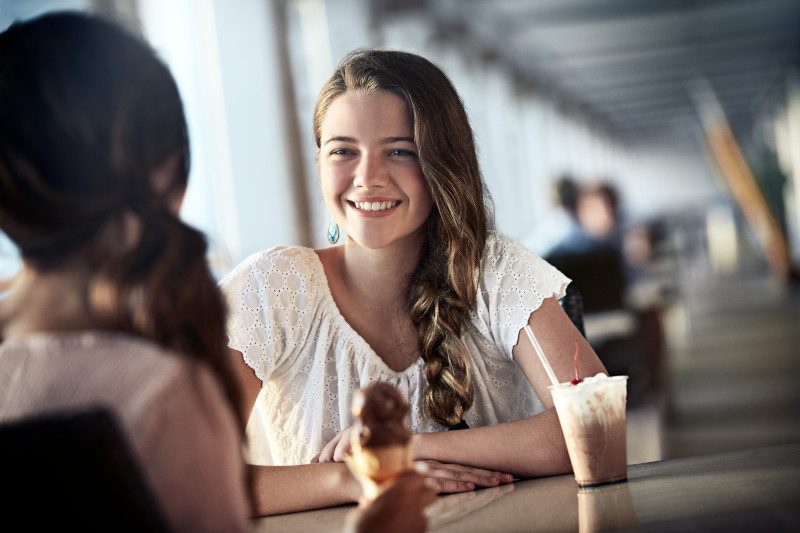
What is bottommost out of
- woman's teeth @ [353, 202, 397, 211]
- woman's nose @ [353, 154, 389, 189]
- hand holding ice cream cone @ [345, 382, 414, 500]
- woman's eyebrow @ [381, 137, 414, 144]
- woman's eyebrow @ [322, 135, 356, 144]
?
hand holding ice cream cone @ [345, 382, 414, 500]

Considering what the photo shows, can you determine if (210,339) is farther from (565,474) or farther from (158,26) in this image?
(158,26)

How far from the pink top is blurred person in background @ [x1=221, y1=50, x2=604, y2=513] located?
959 mm

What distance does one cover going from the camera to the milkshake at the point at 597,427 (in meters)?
1.28

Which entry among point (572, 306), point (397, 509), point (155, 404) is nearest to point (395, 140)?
point (572, 306)

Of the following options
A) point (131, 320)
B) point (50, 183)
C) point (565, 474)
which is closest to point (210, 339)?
point (131, 320)

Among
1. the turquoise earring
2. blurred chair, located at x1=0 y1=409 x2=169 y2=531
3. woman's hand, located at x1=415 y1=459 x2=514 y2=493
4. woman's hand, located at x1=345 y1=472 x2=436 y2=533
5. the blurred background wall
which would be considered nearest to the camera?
blurred chair, located at x1=0 y1=409 x2=169 y2=531

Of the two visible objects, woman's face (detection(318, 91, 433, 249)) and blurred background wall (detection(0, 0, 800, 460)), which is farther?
blurred background wall (detection(0, 0, 800, 460))

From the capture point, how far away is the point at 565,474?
150 cm

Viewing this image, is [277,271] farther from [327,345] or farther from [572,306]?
[572,306]

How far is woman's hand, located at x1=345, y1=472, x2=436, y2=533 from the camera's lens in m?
0.88

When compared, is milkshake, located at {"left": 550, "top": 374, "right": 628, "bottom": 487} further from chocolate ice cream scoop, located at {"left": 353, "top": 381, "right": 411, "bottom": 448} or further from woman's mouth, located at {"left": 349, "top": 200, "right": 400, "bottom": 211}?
woman's mouth, located at {"left": 349, "top": 200, "right": 400, "bottom": 211}

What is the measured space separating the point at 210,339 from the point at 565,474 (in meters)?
0.82

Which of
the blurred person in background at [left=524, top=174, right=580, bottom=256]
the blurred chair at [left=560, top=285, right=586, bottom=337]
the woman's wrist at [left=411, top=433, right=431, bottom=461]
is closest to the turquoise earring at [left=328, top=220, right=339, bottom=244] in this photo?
the blurred chair at [left=560, top=285, right=586, bottom=337]

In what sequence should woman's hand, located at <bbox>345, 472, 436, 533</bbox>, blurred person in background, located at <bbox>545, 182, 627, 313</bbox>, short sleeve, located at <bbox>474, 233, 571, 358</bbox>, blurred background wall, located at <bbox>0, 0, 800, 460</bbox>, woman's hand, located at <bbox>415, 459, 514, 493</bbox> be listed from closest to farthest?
1. woman's hand, located at <bbox>345, 472, 436, 533</bbox>
2. woman's hand, located at <bbox>415, 459, 514, 493</bbox>
3. short sleeve, located at <bbox>474, 233, 571, 358</bbox>
4. blurred person in background, located at <bbox>545, 182, 627, 313</bbox>
5. blurred background wall, located at <bbox>0, 0, 800, 460</bbox>
